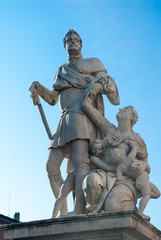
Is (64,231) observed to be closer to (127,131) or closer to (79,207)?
(79,207)

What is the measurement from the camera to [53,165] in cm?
994

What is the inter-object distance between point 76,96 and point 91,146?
107cm

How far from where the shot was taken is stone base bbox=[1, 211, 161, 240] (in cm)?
807

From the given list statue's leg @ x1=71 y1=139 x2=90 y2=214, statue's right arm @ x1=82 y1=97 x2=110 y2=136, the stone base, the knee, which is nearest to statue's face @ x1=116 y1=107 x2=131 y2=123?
statue's right arm @ x1=82 y1=97 x2=110 y2=136

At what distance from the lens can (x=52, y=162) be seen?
993cm

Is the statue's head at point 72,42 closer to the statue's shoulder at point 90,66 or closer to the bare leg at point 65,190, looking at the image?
the statue's shoulder at point 90,66

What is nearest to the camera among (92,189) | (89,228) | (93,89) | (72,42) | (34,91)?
(89,228)

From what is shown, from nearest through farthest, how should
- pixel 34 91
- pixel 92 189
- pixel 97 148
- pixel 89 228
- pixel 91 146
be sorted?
pixel 89 228 → pixel 92 189 → pixel 97 148 → pixel 91 146 → pixel 34 91

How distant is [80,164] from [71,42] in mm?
2533

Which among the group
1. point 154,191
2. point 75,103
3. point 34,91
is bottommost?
point 154,191

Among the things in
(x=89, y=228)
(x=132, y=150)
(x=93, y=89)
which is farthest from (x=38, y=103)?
(x=89, y=228)

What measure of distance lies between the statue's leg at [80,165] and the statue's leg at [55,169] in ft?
0.96

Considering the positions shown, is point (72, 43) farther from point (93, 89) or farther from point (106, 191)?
point (106, 191)

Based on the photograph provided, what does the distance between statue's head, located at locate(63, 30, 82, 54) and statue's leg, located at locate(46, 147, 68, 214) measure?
2050 millimetres
